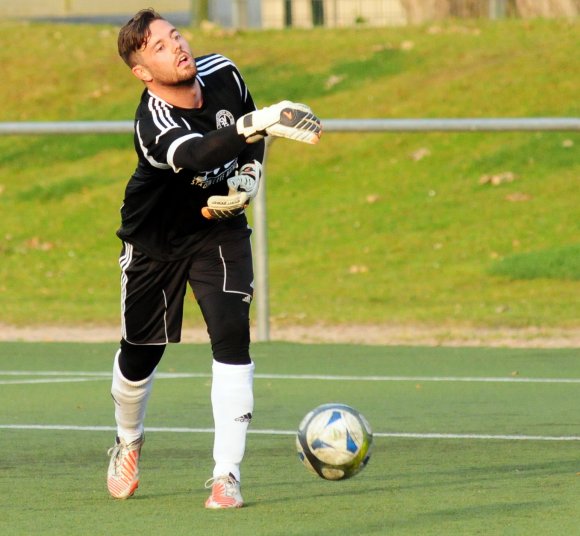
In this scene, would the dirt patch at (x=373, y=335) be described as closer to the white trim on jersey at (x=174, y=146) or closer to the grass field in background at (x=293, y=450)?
the grass field in background at (x=293, y=450)

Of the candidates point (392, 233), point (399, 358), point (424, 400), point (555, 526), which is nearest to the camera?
point (555, 526)

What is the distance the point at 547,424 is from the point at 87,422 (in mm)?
2454

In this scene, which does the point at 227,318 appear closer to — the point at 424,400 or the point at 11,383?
the point at 424,400

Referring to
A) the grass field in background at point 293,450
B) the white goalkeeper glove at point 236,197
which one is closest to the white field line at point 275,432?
the grass field in background at point 293,450

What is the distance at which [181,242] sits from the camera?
20.6 feet

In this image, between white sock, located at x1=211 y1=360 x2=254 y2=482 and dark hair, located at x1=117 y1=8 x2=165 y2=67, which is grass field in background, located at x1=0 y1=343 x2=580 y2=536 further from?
dark hair, located at x1=117 y1=8 x2=165 y2=67

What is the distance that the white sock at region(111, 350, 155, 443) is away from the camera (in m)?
6.47

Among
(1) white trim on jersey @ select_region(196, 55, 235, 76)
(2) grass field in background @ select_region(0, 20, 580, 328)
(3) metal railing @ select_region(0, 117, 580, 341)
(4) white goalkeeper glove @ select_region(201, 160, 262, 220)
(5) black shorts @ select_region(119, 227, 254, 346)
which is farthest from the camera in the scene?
(2) grass field in background @ select_region(0, 20, 580, 328)

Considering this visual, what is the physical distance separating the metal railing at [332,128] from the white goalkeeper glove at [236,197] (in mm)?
4164

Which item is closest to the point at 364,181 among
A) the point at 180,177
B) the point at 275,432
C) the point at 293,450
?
the point at 275,432

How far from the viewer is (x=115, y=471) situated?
6.30m

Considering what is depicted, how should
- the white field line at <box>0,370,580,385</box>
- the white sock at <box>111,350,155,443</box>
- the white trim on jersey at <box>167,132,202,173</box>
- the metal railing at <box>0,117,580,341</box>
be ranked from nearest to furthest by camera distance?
the white trim on jersey at <box>167,132,202,173</box> < the white sock at <box>111,350,155,443</box> < the white field line at <box>0,370,580,385</box> < the metal railing at <box>0,117,580,341</box>

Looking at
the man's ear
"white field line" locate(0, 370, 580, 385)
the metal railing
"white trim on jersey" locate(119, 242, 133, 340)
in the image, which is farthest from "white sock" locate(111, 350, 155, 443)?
the metal railing

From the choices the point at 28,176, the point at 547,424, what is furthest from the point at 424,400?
the point at 28,176
